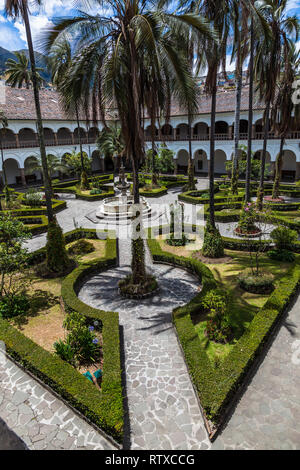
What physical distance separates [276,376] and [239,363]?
2.96 ft

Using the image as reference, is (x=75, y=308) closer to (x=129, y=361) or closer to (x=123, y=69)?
(x=129, y=361)

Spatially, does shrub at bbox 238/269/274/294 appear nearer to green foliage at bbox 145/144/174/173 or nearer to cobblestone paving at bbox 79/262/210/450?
cobblestone paving at bbox 79/262/210/450

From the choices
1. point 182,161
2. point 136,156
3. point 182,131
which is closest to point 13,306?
point 136,156

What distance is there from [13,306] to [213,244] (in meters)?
7.85

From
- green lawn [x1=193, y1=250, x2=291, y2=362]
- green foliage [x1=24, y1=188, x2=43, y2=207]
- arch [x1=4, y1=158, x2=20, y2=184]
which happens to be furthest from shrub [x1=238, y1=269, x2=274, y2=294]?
arch [x1=4, y1=158, x2=20, y2=184]

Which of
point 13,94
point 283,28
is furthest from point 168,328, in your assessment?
point 13,94

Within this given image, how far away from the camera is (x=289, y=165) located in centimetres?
3123

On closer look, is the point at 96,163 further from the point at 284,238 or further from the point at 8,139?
the point at 284,238

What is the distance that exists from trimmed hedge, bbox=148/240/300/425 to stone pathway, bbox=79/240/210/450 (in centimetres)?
36

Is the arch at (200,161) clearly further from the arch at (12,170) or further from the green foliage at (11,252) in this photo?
the green foliage at (11,252)

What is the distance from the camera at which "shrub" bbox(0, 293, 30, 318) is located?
9469mm

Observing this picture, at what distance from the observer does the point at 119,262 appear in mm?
13469

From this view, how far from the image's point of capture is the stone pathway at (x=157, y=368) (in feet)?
18.0

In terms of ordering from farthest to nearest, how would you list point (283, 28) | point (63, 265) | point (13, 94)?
point (13, 94), point (283, 28), point (63, 265)
